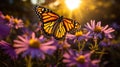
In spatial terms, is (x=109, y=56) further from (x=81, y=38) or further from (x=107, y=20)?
(x=107, y=20)

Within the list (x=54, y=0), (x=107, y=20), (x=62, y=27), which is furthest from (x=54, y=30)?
(x=107, y=20)

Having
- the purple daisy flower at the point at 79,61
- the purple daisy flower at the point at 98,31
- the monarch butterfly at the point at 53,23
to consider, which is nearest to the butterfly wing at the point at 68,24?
the monarch butterfly at the point at 53,23

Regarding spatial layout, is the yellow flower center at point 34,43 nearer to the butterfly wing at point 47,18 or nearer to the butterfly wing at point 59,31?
the butterfly wing at point 59,31

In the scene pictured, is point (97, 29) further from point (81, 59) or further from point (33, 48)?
point (33, 48)

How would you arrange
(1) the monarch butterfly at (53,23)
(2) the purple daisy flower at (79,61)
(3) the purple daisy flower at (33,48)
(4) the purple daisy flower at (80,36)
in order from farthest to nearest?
1. (1) the monarch butterfly at (53,23)
2. (4) the purple daisy flower at (80,36)
3. (2) the purple daisy flower at (79,61)
4. (3) the purple daisy flower at (33,48)

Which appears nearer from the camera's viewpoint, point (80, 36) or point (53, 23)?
point (80, 36)

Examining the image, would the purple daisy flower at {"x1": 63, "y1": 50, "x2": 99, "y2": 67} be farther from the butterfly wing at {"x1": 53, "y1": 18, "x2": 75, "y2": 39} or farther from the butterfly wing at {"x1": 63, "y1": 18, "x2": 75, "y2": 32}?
the butterfly wing at {"x1": 63, "y1": 18, "x2": 75, "y2": 32}

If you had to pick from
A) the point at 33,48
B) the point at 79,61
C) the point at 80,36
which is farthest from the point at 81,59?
the point at 80,36

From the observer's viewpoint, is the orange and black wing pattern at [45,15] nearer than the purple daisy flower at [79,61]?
No
